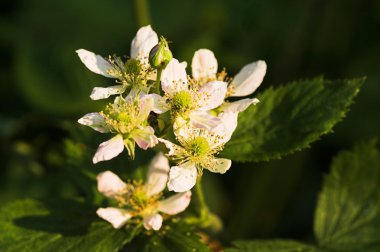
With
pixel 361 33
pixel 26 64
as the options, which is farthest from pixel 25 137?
pixel 361 33

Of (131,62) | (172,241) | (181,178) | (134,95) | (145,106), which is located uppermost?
(131,62)

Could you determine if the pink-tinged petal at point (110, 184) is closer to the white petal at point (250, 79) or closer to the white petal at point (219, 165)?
the white petal at point (219, 165)

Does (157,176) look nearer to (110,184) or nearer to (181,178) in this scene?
(110,184)

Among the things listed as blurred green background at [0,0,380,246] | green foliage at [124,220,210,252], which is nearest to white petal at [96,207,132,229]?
green foliage at [124,220,210,252]

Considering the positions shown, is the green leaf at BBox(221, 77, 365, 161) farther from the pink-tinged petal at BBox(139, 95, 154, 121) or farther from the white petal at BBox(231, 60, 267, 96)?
A: the pink-tinged petal at BBox(139, 95, 154, 121)

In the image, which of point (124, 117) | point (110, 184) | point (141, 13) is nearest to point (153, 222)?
point (110, 184)

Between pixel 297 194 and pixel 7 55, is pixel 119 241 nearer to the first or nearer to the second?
pixel 297 194
